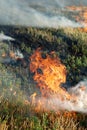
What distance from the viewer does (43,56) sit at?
42.6 ft

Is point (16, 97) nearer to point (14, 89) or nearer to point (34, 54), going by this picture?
point (14, 89)

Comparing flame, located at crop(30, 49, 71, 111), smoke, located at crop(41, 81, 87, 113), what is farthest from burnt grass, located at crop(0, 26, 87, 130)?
smoke, located at crop(41, 81, 87, 113)

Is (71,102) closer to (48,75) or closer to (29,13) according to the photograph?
(48,75)

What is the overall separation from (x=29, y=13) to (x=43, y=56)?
1.43 meters

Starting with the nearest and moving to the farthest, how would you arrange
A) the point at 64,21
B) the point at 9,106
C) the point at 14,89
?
the point at 9,106, the point at 14,89, the point at 64,21

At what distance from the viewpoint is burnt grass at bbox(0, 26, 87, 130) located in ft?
34.6

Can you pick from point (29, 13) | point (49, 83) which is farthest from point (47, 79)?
point (29, 13)

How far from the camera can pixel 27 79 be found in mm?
12258

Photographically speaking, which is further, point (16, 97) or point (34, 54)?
point (34, 54)

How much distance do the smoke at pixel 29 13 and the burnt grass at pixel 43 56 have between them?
0.82ft

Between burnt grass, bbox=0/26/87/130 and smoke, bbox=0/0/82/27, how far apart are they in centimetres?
25

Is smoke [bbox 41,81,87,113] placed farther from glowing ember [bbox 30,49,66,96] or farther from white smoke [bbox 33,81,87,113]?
glowing ember [bbox 30,49,66,96]

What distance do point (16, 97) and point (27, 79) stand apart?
965mm

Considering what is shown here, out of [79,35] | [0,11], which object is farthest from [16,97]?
[79,35]
